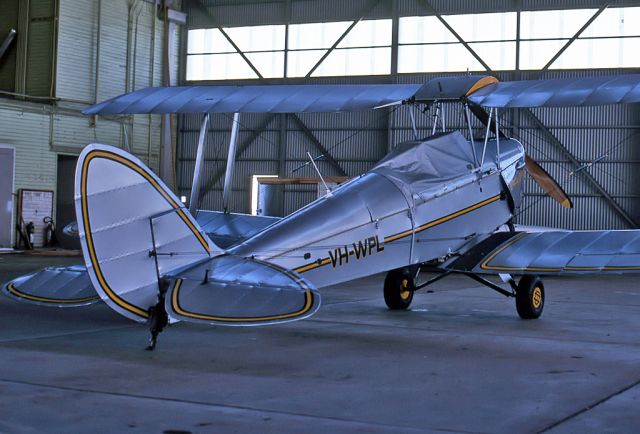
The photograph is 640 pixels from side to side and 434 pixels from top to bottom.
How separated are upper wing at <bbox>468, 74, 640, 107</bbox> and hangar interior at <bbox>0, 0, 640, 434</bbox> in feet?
4.58

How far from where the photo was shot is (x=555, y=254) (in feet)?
34.6

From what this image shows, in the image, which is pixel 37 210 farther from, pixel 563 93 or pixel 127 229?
pixel 127 229

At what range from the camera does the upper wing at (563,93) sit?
32.8ft

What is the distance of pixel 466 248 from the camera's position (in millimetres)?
11211

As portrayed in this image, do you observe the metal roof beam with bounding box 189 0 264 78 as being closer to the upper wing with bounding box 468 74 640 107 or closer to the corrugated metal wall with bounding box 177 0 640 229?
the corrugated metal wall with bounding box 177 0 640 229

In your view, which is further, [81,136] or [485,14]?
[81,136]

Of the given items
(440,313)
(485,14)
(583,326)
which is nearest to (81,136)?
(485,14)

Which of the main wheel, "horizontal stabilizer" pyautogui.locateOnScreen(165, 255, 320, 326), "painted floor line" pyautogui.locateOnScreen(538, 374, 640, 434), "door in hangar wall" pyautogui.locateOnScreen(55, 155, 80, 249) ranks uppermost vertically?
"door in hangar wall" pyautogui.locateOnScreen(55, 155, 80, 249)

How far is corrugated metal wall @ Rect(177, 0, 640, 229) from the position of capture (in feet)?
86.5

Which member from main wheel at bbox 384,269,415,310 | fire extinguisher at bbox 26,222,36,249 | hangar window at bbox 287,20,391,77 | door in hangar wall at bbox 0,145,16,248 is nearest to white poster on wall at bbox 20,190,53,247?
fire extinguisher at bbox 26,222,36,249

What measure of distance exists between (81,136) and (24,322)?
20885mm

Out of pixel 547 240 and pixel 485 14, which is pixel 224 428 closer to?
pixel 547 240

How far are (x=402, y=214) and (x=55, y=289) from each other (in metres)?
3.90

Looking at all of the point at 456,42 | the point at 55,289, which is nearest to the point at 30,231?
the point at 456,42
